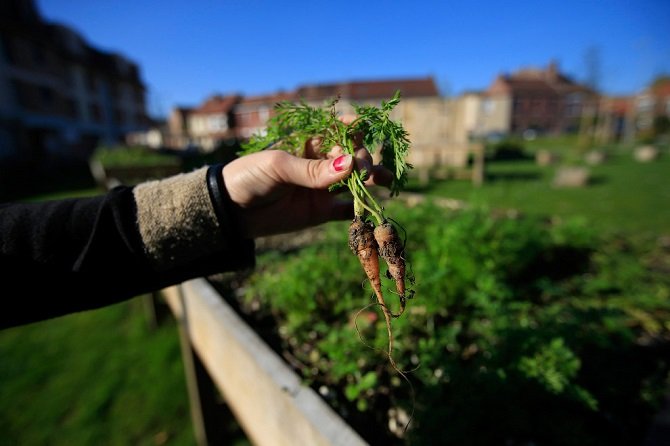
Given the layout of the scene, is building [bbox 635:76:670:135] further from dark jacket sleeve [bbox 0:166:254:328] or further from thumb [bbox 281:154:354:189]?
dark jacket sleeve [bbox 0:166:254:328]

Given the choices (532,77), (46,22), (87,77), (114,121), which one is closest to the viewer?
(46,22)

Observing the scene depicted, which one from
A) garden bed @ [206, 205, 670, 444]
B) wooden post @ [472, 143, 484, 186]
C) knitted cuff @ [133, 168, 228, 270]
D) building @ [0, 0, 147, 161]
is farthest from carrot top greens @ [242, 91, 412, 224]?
building @ [0, 0, 147, 161]

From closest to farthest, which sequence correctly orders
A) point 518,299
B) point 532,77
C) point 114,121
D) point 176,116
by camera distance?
point 518,299, point 114,121, point 176,116, point 532,77

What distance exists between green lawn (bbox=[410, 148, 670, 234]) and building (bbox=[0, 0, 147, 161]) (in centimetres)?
2489

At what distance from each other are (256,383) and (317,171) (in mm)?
1271

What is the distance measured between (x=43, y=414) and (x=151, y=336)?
1.26m

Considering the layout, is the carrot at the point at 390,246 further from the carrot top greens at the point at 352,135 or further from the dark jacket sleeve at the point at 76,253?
the dark jacket sleeve at the point at 76,253

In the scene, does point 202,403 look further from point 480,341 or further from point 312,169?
point 312,169

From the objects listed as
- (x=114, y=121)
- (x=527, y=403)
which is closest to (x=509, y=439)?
(x=527, y=403)

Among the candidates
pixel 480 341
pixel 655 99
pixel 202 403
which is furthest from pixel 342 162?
pixel 655 99

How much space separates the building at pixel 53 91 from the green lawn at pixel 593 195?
24.9m

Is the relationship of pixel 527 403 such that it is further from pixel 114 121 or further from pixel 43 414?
pixel 114 121

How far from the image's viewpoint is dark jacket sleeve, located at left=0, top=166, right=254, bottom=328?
4.25 feet

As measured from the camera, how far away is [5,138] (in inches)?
803
